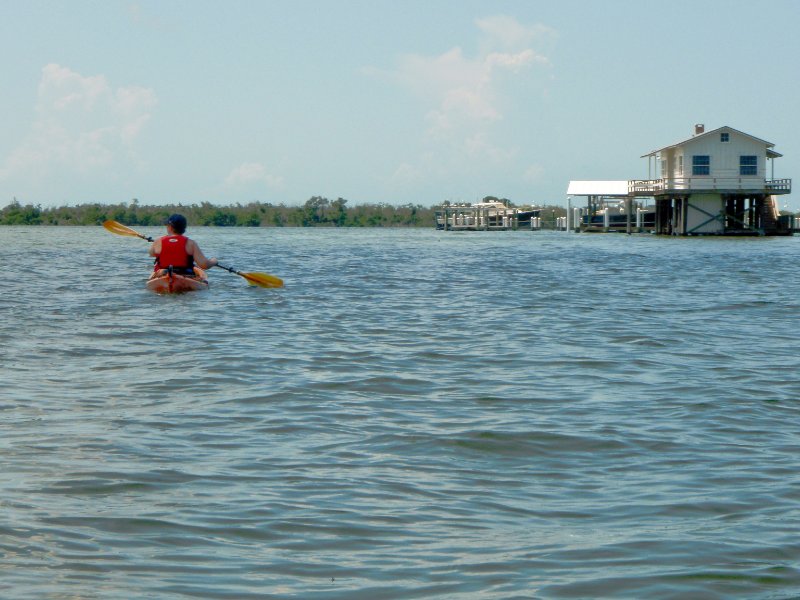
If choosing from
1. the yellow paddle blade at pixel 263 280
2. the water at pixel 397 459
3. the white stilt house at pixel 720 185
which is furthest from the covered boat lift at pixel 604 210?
the water at pixel 397 459

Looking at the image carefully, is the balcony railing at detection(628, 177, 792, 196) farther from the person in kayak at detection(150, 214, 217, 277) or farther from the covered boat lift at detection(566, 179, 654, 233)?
the person in kayak at detection(150, 214, 217, 277)

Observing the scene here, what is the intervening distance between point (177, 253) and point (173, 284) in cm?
57

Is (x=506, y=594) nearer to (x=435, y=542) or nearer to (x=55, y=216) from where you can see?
(x=435, y=542)

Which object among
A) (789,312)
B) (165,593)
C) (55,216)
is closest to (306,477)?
(165,593)

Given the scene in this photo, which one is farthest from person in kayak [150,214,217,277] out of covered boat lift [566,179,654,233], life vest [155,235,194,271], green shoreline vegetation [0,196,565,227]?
green shoreline vegetation [0,196,565,227]

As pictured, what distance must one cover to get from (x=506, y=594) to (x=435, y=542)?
2.44 feet

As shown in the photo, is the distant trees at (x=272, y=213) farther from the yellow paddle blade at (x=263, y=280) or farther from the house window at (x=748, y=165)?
the yellow paddle blade at (x=263, y=280)

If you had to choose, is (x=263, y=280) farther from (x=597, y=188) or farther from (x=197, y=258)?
(x=597, y=188)

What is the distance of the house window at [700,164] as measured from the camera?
58.6m

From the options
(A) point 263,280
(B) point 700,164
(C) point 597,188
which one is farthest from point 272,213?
(A) point 263,280

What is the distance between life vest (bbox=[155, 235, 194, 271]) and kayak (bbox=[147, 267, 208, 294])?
0.20m

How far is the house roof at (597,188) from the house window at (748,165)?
20954mm

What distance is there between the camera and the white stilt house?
58.2 meters

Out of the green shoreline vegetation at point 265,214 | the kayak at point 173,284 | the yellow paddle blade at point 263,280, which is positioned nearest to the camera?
the kayak at point 173,284
